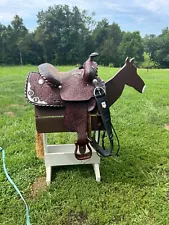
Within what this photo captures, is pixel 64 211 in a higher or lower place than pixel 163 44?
lower

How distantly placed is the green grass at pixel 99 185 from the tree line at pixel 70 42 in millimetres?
19493

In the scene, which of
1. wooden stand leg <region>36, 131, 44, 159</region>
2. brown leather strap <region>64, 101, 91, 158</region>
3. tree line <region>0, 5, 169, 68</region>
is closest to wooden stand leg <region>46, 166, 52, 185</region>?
wooden stand leg <region>36, 131, 44, 159</region>

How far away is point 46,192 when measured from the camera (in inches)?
86.0

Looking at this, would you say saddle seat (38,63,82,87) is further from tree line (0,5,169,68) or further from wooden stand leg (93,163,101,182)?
tree line (0,5,169,68)

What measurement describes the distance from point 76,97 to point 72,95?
0.12ft

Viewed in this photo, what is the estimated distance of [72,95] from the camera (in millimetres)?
2035

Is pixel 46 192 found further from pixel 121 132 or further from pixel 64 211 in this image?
pixel 121 132

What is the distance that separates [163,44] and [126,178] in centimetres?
2877

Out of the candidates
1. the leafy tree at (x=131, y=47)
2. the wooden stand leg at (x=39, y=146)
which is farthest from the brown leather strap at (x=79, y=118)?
the leafy tree at (x=131, y=47)

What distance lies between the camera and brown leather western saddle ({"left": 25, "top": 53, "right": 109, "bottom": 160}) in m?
2.04

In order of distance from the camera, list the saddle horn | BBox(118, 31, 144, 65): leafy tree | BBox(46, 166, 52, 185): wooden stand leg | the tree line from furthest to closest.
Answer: BBox(118, 31, 144, 65): leafy tree
the tree line
BBox(46, 166, 52, 185): wooden stand leg
the saddle horn

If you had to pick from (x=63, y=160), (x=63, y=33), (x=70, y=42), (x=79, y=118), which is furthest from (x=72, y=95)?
(x=63, y=33)

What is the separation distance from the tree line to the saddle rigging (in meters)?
20.3

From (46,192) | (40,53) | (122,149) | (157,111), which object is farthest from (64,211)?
(40,53)
